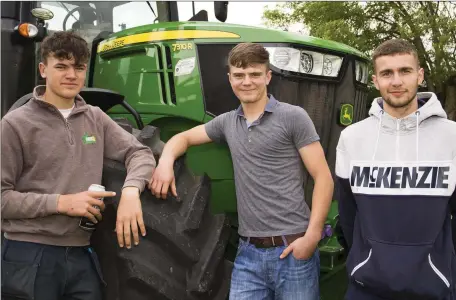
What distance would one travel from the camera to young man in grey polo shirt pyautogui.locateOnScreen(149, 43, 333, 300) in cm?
251

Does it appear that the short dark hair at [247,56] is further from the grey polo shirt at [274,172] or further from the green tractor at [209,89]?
the green tractor at [209,89]

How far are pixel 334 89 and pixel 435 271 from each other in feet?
4.94

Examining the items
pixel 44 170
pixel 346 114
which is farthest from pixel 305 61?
pixel 44 170

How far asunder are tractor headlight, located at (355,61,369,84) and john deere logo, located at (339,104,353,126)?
0.20m

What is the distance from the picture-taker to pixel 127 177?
2.47 meters

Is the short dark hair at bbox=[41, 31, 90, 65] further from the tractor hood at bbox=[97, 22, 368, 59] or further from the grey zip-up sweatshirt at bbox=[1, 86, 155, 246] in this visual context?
the tractor hood at bbox=[97, 22, 368, 59]

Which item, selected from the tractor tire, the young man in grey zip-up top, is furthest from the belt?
the young man in grey zip-up top

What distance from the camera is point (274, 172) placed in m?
2.56

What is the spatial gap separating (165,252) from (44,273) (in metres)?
0.49

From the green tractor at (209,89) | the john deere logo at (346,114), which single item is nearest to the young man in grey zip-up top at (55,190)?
the green tractor at (209,89)

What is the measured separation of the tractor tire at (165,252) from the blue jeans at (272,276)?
0.12m

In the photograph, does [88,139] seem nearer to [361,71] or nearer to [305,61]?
[305,61]

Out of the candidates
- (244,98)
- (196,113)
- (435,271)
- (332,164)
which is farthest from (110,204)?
(332,164)

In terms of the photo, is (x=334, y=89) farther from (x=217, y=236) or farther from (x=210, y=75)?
(x=217, y=236)
